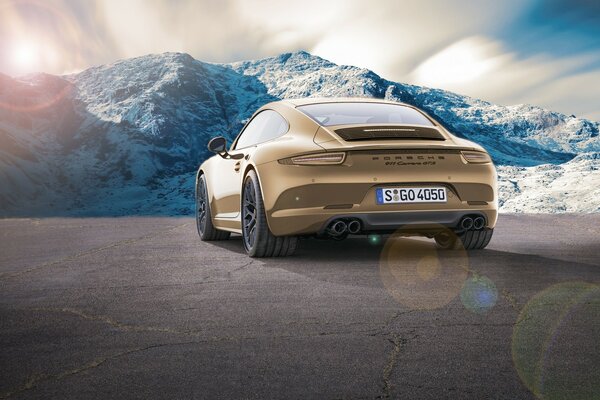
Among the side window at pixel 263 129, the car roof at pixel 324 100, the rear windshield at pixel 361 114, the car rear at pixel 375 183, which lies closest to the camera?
the car rear at pixel 375 183

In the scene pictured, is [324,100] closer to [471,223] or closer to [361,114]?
[361,114]

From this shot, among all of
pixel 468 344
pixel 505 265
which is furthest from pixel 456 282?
pixel 468 344

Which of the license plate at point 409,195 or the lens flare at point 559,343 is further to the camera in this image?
the license plate at point 409,195

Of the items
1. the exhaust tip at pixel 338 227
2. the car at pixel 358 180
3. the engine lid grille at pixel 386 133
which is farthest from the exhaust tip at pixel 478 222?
the exhaust tip at pixel 338 227

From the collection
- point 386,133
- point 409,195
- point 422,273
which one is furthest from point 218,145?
point 422,273

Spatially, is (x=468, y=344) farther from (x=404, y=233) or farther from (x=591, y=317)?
(x=404, y=233)

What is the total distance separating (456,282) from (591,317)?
128cm

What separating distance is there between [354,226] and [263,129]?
183 cm

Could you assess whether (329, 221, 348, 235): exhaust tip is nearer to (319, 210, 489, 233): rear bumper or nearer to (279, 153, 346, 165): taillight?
(319, 210, 489, 233): rear bumper

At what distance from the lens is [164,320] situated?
3.83 m

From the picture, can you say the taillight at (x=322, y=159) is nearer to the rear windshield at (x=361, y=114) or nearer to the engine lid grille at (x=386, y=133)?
the engine lid grille at (x=386, y=133)

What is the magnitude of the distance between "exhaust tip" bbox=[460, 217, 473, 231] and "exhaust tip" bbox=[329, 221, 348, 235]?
108 cm

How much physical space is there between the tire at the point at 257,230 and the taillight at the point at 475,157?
1687 millimetres

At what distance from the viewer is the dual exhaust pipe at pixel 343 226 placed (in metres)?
5.70
